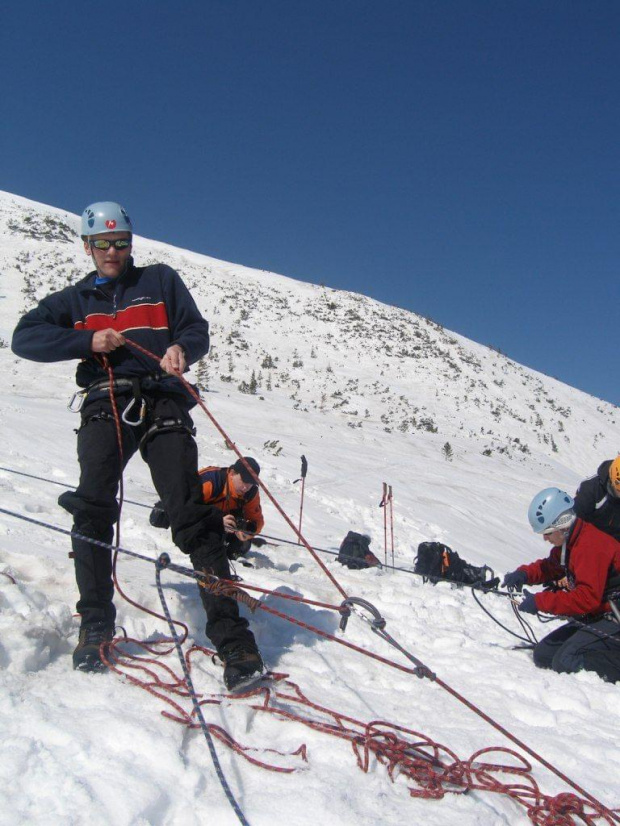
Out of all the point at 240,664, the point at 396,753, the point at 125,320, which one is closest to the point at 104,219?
the point at 125,320

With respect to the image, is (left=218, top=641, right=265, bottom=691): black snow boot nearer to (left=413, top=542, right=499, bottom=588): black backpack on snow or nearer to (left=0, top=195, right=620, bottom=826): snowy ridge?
(left=0, top=195, right=620, bottom=826): snowy ridge

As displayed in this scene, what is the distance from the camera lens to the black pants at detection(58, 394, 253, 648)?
2588mm

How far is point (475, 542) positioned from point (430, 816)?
7705 millimetres

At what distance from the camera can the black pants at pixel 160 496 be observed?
2.59m

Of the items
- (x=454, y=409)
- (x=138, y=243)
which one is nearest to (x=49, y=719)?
(x=454, y=409)

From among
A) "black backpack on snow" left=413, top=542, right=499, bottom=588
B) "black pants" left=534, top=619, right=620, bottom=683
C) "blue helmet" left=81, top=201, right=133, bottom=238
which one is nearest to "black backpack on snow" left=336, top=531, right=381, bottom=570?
"black backpack on snow" left=413, top=542, right=499, bottom=588

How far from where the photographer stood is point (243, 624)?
2613mm

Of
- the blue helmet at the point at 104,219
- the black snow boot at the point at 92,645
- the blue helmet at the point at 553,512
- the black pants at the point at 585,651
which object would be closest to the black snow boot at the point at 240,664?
the black snow boot at the point at 92,645

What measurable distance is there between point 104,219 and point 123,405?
2.89 ft

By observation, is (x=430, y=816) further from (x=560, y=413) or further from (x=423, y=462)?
(x=560, y=413)

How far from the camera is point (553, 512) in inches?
166

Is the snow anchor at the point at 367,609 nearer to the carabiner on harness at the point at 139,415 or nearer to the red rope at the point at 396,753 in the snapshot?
the red rope at the point at 396,753

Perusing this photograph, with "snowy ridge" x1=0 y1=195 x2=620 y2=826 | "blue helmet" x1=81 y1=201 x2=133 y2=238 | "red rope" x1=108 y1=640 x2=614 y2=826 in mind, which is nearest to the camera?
"snowy ridge" x1=0 y1=195 x2=620 y2=826

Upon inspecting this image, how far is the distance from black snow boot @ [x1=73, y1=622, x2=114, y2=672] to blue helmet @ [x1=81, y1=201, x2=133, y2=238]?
5.73ft
